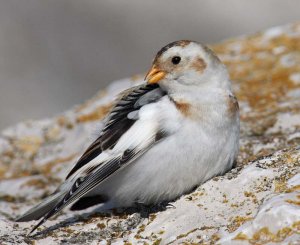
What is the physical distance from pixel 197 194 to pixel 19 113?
11608 mm

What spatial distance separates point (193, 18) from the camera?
891 inches

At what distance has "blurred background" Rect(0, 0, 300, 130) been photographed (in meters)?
17.6

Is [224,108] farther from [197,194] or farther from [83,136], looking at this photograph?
[83,136]

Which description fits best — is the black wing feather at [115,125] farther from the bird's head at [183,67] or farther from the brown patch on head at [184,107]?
the brown patch on head at [184,107]

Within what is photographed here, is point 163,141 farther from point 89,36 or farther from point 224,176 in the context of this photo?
point 89,36

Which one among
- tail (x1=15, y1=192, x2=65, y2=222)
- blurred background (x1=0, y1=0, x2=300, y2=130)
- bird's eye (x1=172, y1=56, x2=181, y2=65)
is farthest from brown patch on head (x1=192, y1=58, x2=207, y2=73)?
blurred background (x1=0, y1=0, x2=300, y2=130)

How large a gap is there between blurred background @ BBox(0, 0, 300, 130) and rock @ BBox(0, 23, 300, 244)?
24.7ft

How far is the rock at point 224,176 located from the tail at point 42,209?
0.30 feet

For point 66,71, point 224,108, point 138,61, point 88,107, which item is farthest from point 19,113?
point 224,108

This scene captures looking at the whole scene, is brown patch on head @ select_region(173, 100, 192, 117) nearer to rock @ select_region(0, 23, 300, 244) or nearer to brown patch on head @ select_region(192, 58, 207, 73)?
brown patch on head @ select_region(192, 58, 207, 73)

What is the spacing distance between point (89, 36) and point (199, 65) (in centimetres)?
1534

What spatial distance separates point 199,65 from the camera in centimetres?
622

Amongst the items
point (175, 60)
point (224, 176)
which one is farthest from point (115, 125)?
point (224, 176)

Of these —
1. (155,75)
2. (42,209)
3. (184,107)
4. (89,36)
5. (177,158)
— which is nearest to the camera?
(177,158)
